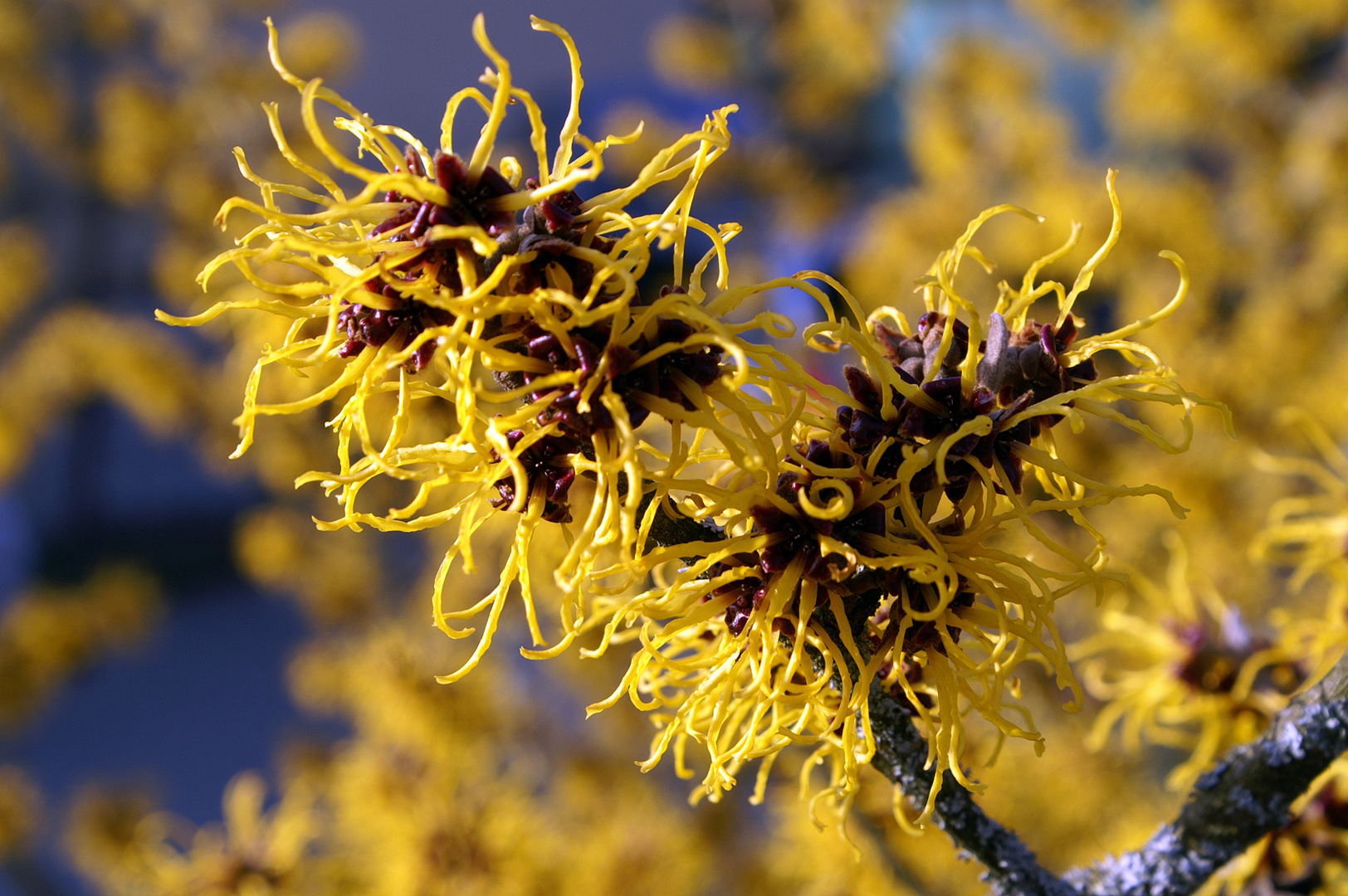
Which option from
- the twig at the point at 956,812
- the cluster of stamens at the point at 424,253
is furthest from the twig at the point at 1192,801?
the cluster of stamens at the point at 424,253

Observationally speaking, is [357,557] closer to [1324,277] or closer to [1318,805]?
[1318,805]

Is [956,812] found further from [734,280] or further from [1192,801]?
[734,280]

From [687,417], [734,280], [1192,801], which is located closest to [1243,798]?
[1192,801]

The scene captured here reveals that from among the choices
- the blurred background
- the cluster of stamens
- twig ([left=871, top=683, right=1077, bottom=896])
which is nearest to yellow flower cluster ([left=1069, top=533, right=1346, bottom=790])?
the blurred background

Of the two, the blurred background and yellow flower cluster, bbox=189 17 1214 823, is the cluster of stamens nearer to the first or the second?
yellow flower cluster, bbox=189 17 1214 823

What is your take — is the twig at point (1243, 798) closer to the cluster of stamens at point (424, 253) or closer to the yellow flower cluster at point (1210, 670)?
the yellow flower cluster at point (1210, 670)

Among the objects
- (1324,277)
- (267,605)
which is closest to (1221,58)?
(1324,277)
